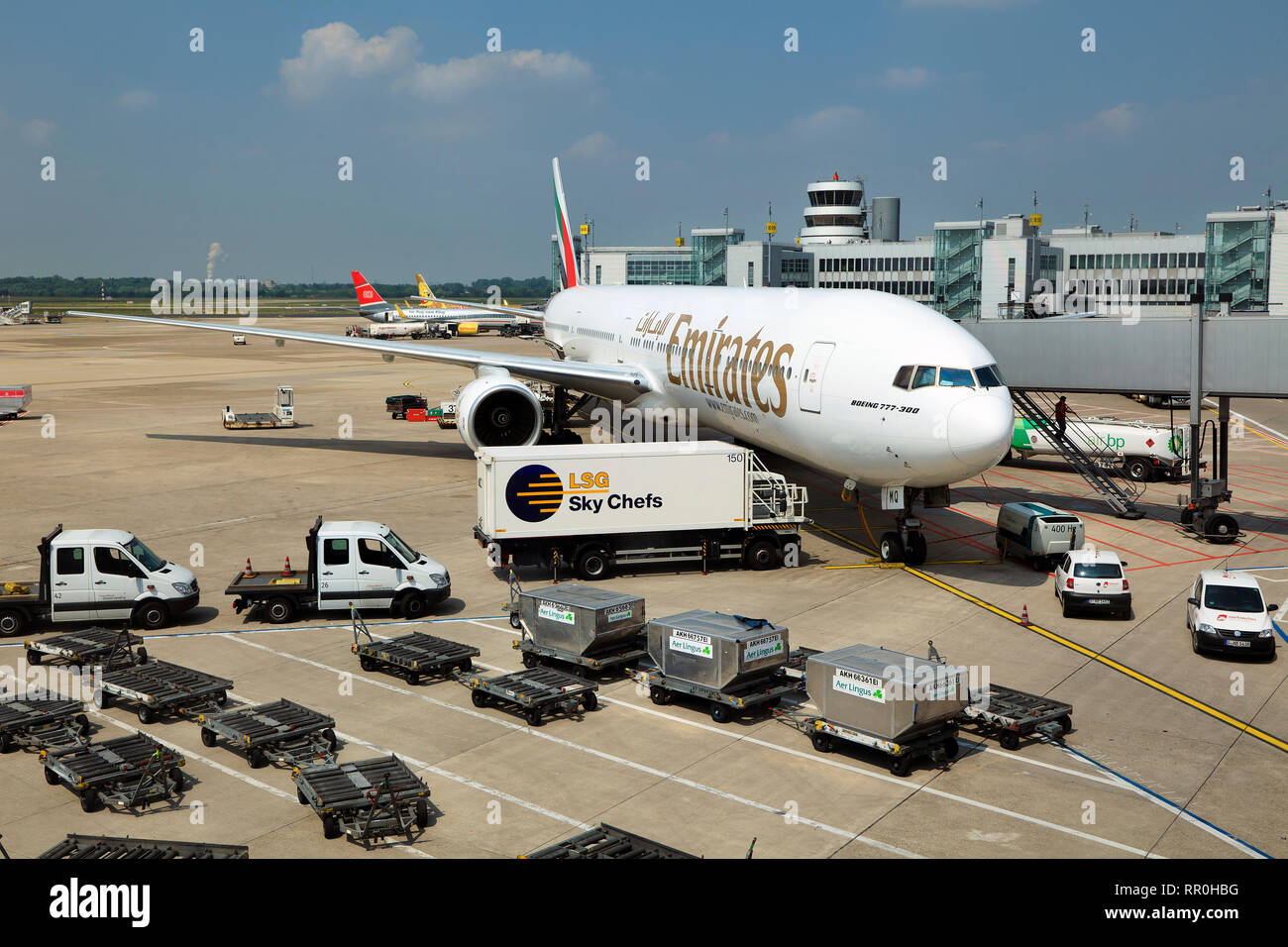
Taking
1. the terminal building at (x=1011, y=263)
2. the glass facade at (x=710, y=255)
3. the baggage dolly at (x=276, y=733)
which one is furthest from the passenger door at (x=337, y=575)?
the glass facade at (x=710, y=255)

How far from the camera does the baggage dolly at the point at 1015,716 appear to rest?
16.4 metres

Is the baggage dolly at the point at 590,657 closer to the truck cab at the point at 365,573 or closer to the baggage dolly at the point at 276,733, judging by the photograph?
the truck cab at the point at 365,573

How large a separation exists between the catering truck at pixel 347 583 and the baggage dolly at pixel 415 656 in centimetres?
232

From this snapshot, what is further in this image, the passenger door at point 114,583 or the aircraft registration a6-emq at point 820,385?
the aircraft registration a6-emq at point 820,385

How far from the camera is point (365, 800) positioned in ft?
43.3

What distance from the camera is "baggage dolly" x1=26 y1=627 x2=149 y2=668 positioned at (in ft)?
63.8

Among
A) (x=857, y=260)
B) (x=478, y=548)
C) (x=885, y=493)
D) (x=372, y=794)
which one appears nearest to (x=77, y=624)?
(x=478, y=548)

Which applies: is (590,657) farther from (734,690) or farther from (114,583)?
(114,583)

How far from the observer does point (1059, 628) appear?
74.5 feet

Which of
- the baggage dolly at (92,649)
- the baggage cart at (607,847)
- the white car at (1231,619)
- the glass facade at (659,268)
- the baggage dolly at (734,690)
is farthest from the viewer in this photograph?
the glass facade at (659,268)

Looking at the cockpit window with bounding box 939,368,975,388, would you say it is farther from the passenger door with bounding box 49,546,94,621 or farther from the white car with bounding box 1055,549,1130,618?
the passenger door with bounding box 49,546,94,621

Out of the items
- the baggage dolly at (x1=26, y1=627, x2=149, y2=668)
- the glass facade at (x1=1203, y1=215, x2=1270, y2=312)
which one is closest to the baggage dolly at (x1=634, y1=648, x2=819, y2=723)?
the baggage dolly at (x1=26, y1=627, x2=149, y2=668)
